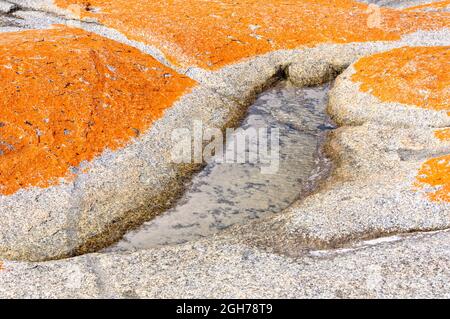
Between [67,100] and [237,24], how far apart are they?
22373 mm

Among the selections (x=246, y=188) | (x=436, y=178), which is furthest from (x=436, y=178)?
(x=246, y=188)

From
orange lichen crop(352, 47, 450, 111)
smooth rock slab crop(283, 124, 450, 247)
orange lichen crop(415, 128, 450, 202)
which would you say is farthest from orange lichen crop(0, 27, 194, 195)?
orange lichen crop(415, 128, 450, 202)

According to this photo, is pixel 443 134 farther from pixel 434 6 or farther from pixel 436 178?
pixel 434 6

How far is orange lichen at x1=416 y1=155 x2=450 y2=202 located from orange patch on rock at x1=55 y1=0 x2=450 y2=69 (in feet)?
69.8

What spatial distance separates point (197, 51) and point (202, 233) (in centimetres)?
2254

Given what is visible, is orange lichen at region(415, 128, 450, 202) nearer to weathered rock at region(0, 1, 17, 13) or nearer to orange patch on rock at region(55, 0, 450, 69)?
orange patch on rock at region(55, 0, 450, 69)

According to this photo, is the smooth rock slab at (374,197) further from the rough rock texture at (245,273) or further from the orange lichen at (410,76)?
the orange lichen at (410,76)

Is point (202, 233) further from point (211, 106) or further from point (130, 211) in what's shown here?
point (211, 106)

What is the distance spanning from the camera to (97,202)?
2516 cm

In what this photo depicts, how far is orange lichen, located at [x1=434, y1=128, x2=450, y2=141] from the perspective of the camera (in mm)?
28564

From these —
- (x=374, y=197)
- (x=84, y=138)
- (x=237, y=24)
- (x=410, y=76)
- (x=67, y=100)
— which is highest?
(x=237, y=24)

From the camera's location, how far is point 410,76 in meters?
35.7
